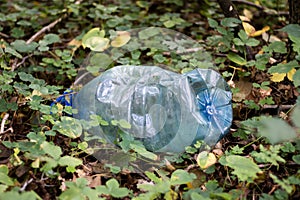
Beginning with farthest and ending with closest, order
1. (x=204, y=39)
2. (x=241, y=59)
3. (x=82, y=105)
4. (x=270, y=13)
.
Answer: (x=270, y=13) → (x=204, y=39) → (x=241, y=59) → (x=82, y=105)

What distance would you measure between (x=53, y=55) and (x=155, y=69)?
710 mm

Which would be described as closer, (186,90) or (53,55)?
(186,90)

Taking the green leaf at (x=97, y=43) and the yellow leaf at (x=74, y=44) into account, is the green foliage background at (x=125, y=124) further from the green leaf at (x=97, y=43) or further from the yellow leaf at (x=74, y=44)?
the green leaf at (x=97, y=43)

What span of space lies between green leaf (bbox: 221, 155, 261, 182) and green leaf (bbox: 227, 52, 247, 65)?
74 cm

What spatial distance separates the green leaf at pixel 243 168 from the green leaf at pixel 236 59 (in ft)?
2.41

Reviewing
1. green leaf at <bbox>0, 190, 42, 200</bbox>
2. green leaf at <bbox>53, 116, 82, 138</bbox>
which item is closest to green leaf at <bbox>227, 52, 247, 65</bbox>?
green leaf at <bbox>53, 116, 82, 138</bbox>

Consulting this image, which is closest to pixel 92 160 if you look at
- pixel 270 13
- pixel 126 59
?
pixel 126 59

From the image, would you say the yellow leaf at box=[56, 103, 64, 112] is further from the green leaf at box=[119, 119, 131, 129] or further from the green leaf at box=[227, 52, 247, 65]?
the green leaf at box=[227, 52, 247, 65]

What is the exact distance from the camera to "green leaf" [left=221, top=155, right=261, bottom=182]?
1.49m

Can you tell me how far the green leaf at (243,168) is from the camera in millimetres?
1493

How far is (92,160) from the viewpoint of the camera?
6.14 feet

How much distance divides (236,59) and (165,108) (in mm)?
555

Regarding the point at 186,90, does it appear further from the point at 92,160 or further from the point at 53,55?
the point at 53,55

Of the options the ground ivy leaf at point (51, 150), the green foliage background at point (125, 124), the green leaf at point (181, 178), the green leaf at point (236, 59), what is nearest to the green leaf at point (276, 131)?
the green foliage background at point (125, 124)
